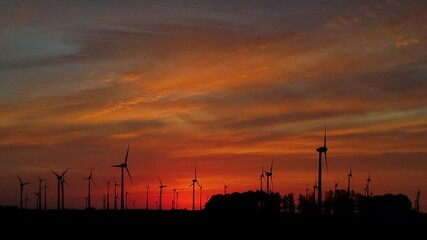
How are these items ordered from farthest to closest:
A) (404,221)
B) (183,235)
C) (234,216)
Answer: (234,216) < (404,221) < (183,235)

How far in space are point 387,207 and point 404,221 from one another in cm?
714

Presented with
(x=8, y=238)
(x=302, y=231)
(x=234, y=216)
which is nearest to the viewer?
(x=8, y=238)

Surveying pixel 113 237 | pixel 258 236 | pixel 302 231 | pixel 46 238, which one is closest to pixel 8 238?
pixel 46 238

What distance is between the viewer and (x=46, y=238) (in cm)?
9469

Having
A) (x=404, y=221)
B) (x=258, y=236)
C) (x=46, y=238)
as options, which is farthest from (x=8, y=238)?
(x=404, y=221)

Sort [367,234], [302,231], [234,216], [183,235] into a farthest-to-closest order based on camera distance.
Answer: [234,216]
[302,231]
[367,234]
[183,235]

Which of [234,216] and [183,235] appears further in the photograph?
[234,216]

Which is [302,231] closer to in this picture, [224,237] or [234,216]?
[224,237]

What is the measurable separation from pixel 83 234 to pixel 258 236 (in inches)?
1117

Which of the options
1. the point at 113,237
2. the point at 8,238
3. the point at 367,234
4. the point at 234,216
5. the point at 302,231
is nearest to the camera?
the point at 8,238

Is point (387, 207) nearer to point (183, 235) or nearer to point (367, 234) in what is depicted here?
point (367, 234)

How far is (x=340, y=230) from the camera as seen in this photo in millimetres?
126688

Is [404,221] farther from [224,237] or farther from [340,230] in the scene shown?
[224,237]

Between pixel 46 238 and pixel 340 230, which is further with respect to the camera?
pixel 340 230
